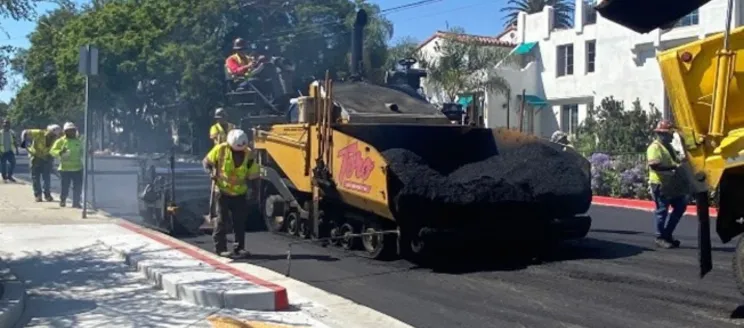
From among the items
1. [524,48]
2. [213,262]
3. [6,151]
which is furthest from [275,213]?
[524,48]

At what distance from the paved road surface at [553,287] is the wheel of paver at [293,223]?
47cm

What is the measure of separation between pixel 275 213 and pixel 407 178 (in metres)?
3.62

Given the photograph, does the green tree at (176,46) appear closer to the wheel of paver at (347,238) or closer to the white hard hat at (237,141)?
the wheel of paver at (347,238)

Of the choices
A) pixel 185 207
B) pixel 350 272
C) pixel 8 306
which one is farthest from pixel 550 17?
pixel 8 306

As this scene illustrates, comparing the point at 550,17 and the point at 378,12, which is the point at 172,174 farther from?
the point at 378,12

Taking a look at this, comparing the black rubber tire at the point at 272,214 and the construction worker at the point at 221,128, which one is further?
the construction worker at the point at 221,128

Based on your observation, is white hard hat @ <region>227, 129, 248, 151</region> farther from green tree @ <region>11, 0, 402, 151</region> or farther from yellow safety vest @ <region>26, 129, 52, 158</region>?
green tree @ <region>11, 0, 402, 151</region>

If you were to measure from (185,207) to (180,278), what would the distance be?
4.63 m

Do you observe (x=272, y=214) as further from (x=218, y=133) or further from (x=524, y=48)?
(x=524, y=48)

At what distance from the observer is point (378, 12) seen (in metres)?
43.2

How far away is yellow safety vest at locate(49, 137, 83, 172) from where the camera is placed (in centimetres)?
1627

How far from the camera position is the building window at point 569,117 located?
36.4 meters

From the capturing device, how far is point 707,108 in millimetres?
7770

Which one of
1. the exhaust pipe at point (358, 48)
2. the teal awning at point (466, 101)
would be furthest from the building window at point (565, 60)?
the exhaust pipe at point (358, 48)
